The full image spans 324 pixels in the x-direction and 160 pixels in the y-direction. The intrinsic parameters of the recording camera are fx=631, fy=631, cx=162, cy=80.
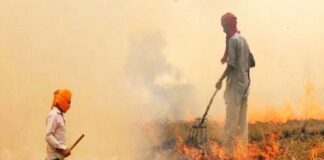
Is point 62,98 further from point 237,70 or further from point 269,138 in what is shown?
point 269,138

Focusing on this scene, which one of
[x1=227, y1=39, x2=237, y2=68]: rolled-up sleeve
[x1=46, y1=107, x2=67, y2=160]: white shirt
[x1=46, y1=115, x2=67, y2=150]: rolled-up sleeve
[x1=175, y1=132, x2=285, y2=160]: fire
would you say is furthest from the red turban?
[x1=46, y1=115, x2=67, y2=150]: rolled-up sleeve

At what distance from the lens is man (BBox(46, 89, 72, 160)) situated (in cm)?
913

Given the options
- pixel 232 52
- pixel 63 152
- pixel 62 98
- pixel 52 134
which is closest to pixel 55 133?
pixel 52 134

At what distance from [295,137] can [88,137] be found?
524 centimetres

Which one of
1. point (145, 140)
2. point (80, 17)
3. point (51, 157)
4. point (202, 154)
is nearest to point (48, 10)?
point (80, 17)

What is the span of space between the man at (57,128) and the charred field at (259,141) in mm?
3875

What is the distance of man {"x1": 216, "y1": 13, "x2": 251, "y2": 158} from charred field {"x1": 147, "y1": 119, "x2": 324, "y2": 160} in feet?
0.85

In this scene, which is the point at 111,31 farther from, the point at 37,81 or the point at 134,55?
the point at 37,81

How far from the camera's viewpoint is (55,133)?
363 inches

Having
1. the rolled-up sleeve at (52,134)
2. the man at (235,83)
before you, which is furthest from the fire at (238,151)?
the rolled-up sleeve at (52,134)

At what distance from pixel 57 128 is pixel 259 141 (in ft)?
21.0

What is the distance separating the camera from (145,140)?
15320mm

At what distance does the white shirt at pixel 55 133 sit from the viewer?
29.9 feet

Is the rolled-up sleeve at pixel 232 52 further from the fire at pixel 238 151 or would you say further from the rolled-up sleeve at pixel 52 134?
the rolled-up sleeve at pixel 52 134
